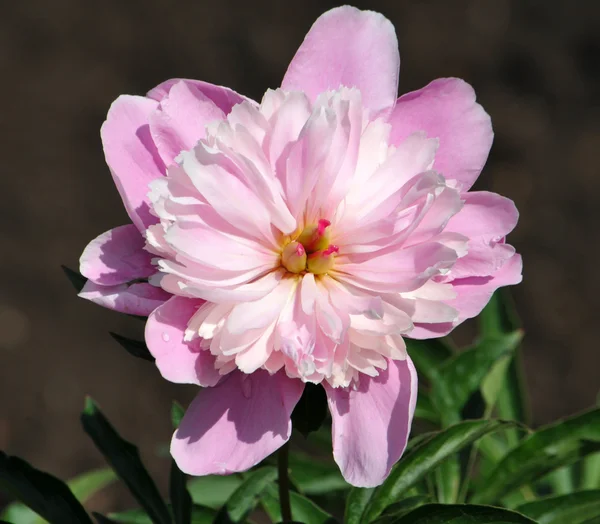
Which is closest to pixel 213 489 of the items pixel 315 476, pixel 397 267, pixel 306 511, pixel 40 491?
pixel 315 476

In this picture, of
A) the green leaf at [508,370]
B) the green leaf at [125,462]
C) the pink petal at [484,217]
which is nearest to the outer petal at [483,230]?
the pink petal at [484,217]

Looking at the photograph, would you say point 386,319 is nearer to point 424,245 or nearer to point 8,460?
point 424,245

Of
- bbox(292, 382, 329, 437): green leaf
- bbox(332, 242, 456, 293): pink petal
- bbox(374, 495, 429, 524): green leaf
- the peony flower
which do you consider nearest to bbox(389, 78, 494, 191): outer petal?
the peony flower

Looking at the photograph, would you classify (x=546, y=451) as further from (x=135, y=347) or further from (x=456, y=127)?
(x=135, y=347)

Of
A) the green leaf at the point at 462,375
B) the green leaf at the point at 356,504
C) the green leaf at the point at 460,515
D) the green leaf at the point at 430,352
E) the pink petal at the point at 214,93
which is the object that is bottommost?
the green leaf at the point at 430,352

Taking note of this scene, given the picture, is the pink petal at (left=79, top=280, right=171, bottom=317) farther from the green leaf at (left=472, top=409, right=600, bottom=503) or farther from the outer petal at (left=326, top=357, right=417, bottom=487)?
the green leaf at (left=472, top=409, right=600, bottom=503)

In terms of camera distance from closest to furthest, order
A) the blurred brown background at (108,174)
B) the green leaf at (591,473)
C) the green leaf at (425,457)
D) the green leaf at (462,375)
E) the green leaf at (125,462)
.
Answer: the green leaf at (425,457) < the green leaf at (125,462) < the green leaf at (462,375) < the green leaf at (591,473) < the blurred brown background at (108,174)

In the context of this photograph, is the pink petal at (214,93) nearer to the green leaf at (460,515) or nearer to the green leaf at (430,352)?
the green leaf at (460,515)

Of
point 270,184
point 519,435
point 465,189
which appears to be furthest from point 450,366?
point 270,184
